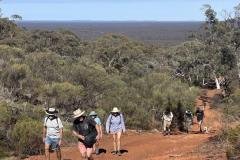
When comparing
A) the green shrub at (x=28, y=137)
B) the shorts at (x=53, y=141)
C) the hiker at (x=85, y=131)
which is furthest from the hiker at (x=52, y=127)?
the green shrub at (x=28, y=137)

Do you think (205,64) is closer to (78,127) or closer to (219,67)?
(219,67)

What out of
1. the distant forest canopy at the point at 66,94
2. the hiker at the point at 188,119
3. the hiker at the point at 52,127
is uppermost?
the hiker at the point at 52,127

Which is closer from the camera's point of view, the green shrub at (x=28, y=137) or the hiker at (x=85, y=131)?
the hiker at (x=85, y=131)

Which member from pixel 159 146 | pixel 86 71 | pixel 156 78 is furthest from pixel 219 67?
pixel 159 146

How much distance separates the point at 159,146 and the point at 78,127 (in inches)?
263

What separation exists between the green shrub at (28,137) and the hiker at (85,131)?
6.89m

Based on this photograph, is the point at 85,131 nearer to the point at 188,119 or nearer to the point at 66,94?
the point at 66,94

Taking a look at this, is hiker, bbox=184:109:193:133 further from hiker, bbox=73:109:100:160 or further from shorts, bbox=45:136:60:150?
hiker, bbox=73:109:100:160

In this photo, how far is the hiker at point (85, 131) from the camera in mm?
11188

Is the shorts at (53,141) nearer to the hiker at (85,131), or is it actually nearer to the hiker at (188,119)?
the hiker at (85,131)

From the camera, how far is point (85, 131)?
36.8 ft

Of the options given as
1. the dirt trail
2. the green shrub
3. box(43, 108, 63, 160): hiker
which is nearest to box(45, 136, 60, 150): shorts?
box(43, 108, 63, 160): hiker

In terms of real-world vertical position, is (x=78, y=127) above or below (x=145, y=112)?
above

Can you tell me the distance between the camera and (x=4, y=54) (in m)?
30.8
